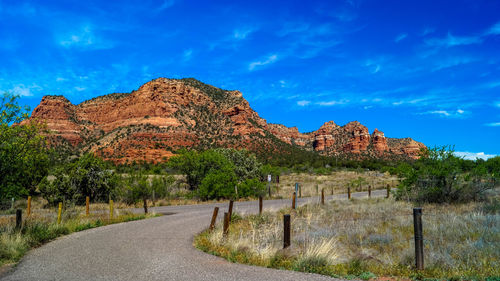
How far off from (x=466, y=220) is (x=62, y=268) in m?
12.9

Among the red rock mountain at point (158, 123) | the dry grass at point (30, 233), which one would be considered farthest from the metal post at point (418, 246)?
the red rock mountain at point (158, 123)

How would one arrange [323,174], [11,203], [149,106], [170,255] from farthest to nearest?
[149,106], [323,174], [11,203], [170,255]

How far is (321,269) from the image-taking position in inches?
262

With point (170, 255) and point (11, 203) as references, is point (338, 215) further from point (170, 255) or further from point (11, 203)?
point (11, 203)

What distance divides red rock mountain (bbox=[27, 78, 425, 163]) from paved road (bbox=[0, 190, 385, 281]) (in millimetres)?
68722

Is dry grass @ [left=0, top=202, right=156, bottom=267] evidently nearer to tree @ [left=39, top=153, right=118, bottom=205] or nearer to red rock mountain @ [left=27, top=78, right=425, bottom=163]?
tree @ [left=39, top=153, right=118, bottom=205]

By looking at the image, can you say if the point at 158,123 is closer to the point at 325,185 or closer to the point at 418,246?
the point at 325,185

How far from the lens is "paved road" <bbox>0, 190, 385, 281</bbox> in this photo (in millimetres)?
6301

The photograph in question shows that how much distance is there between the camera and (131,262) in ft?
24.1

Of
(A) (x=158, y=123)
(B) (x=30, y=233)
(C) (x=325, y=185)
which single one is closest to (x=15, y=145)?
(B) (x=30, y=233)

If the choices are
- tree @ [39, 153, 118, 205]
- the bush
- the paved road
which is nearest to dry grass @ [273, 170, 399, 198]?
the bush

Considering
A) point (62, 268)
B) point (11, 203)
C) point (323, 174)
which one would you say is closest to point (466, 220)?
point (62, 268)

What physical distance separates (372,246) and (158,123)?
3573 inches

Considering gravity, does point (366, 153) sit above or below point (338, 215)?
above
